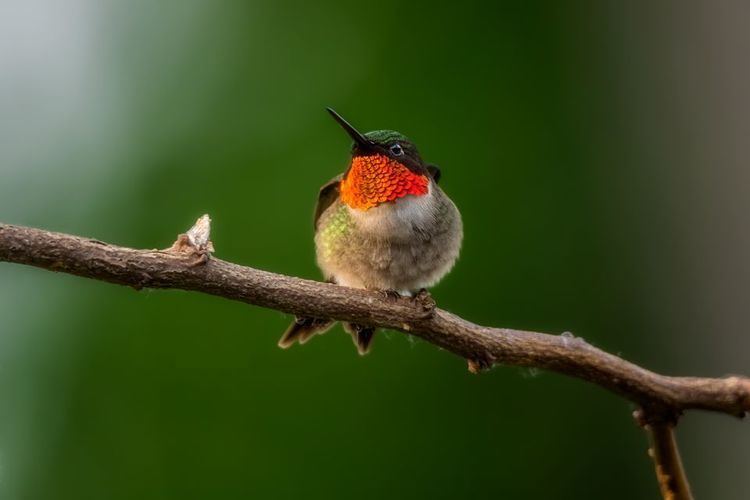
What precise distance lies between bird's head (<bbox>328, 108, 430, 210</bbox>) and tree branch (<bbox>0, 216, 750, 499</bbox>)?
93 cm

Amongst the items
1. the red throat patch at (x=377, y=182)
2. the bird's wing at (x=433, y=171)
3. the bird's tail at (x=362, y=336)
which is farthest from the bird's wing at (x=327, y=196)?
the bird's tail at (x=362, y=336)

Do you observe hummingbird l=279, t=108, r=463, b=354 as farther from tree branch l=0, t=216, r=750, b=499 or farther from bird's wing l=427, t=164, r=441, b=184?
tree branch l=0, t=216, r=750, b=499

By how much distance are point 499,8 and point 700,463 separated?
365cm

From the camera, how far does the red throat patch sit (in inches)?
154

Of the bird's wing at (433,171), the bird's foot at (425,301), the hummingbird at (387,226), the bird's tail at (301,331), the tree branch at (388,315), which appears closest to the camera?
the tree branch at (388,315)

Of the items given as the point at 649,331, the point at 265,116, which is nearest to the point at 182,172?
the point at 265,116

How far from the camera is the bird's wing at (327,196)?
14.3ft

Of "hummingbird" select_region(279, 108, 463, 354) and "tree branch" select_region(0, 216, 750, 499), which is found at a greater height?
"hummingbird" select_region(279, 108, 463, 354)

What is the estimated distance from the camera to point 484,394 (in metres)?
5.66

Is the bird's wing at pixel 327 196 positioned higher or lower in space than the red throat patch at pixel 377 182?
higher

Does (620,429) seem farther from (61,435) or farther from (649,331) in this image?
(61,435)

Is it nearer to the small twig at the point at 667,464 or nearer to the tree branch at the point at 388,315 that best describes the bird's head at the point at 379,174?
the tree branch at the point at 388,315

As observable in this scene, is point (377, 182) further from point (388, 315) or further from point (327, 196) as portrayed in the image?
point (388, 315)

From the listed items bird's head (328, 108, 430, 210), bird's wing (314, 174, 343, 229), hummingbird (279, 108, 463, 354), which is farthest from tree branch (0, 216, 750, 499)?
bird's wing (314, 174, 343, 229)
